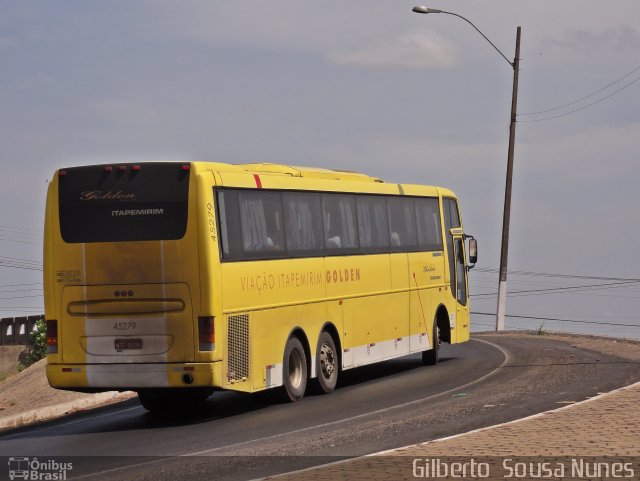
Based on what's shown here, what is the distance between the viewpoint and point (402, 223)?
25891 mm

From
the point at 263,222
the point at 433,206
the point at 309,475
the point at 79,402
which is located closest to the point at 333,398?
the point at 263,222

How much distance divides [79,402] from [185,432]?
6.50m

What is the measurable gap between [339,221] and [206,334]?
5.34m

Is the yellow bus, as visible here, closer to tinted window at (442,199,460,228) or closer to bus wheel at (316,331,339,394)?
bus wheel at (316,331,339,394)

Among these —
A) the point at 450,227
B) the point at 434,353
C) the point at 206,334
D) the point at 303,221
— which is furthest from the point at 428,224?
the point at 206,334

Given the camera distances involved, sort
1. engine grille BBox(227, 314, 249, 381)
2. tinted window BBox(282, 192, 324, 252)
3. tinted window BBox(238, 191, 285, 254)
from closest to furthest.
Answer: engine grille BBox(227, 314, 249, 381) < tinted window BBox(238, 191, 285, 254) < tinted window BBox(282, 192, 324, 252)

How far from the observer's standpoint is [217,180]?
18859mm

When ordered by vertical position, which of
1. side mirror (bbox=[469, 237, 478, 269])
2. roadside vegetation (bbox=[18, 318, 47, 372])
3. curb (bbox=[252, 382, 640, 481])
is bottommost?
roadside vegetation (bbox=[18, 318, 47, 372])

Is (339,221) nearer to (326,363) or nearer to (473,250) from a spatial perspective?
(326,363)

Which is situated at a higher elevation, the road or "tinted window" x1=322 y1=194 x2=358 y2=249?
"tinted window" x1=322 y1=194 x2=358 y2=249

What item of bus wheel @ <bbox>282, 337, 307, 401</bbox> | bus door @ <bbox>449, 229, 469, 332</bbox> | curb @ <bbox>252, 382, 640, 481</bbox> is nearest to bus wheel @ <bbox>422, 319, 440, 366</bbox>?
bus door @ <bbox>449, 229, 469, 332</bbox>

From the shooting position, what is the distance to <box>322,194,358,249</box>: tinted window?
22484 mm

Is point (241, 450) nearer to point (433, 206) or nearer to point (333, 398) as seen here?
point (333, 398)

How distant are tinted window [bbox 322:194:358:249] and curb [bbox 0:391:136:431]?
528cm
